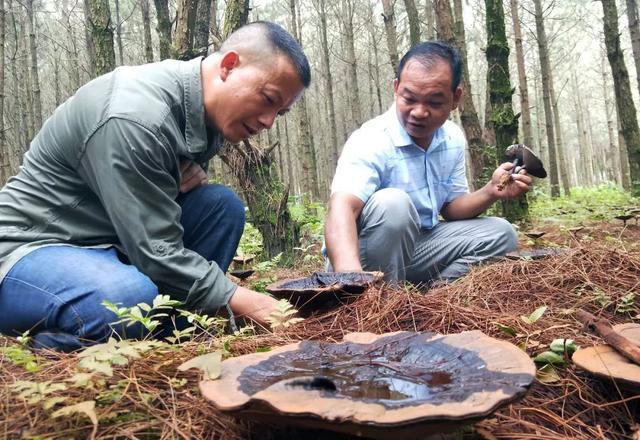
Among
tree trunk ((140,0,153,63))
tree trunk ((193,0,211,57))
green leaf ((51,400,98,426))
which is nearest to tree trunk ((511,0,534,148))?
tree trunk ((193,0,211,57))

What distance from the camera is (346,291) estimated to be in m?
2.27

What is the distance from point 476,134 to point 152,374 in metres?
6.90

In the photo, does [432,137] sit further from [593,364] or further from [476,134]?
[476,134]

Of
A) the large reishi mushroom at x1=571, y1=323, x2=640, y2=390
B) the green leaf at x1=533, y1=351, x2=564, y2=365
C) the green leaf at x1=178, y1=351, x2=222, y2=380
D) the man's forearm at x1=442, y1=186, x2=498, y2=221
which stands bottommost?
the green leaf at x1=533, y1=351, x2=564, y2=365

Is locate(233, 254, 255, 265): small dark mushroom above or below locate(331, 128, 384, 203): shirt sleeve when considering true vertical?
below

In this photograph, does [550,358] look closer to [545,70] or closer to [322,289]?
[322,289]

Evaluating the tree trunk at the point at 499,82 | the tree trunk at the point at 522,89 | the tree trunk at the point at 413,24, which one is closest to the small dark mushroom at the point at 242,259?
the tree trunk at the point at 499,82

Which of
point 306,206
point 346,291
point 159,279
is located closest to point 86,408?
point 159,279

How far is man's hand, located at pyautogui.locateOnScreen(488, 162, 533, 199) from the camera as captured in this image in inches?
128

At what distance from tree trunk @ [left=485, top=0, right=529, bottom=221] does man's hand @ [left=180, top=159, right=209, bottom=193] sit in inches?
168

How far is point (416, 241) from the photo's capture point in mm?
3404

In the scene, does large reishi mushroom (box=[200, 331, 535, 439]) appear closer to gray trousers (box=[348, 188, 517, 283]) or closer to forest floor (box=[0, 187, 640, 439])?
forest floor (box=[0, 187, 640, 439])

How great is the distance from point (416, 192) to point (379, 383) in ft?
7.36

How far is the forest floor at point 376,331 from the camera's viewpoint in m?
1.27
